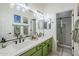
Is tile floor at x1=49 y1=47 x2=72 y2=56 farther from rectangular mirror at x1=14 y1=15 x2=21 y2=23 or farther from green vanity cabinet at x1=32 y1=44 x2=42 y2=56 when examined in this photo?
rectangular mirror at x1=14 y1=15 x2=21 y2=23

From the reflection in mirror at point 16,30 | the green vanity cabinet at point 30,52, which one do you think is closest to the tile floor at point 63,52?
the green vanity cabinet at point 30,52

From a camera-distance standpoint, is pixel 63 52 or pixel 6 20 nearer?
pixel 6 20

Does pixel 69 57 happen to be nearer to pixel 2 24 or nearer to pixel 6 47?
pixel 6 47

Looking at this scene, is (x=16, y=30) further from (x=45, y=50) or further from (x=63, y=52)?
(x=63, y=52)

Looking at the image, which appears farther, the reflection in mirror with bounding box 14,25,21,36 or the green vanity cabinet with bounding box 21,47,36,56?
the reflection in mirror with bounding box 14,25,21,36

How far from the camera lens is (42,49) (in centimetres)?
181

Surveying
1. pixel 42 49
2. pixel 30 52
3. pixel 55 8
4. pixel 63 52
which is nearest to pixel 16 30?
pixel 30 52

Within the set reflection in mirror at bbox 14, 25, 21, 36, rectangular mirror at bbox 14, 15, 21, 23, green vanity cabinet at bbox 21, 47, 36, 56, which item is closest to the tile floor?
green vanity cabinet at bbox 21, 47, 36, 56

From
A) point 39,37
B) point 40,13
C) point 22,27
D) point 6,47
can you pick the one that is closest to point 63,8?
point 40,13

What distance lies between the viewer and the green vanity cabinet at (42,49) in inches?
63.8

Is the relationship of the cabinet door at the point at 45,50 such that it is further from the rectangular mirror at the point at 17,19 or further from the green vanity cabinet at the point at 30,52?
the rectangular mirror at the point at 17,19

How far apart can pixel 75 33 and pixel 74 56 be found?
41 cm

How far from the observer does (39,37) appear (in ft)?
6.27

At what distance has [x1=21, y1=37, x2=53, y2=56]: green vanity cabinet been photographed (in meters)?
1.62
